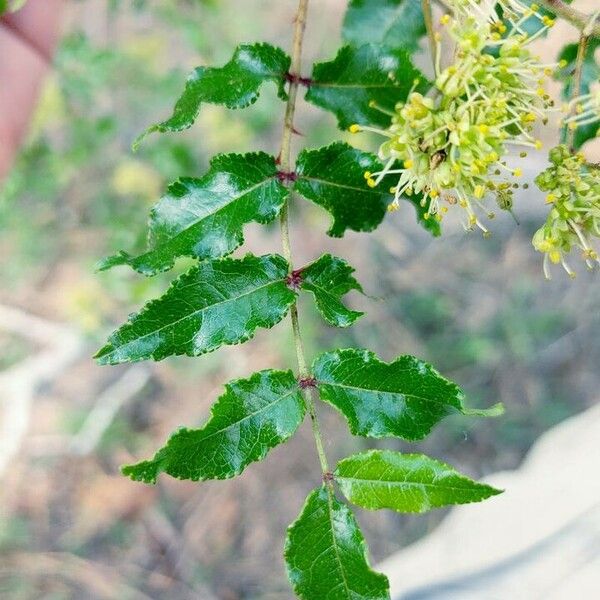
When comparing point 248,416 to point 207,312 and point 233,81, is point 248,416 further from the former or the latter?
point 233,81

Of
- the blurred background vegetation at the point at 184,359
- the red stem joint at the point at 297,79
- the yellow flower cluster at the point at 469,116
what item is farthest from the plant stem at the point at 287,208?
the blurred background vegetation at the point at 184,359

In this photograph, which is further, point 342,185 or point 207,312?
point 342,185

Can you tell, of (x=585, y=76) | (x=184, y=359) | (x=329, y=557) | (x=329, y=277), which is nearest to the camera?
(x=329, y=557)

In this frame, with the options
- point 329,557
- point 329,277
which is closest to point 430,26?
point 329,277

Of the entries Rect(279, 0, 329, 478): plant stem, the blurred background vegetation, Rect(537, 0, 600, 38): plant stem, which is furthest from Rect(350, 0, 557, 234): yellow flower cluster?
the blurred background vegetation

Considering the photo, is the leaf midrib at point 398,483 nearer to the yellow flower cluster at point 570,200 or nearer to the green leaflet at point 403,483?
the green leaflet at point 403,483

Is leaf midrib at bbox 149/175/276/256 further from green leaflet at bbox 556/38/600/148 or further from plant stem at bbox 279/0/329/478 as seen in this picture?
green leaflet at bbox 556/38/600/148
